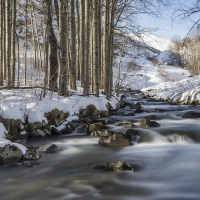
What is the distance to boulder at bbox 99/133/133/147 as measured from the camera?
5.77 metres

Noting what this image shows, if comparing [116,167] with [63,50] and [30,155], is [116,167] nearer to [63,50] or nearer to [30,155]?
[30,155]

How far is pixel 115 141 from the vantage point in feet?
19.0

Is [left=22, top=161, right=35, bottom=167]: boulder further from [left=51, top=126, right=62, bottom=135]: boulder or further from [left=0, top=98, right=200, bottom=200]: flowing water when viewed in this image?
[left=51, top=126, right=62, bottom=135]: boulder

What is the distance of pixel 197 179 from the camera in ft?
13.3

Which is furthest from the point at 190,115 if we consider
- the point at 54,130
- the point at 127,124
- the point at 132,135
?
the point at 54,130

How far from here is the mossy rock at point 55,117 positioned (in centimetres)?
698

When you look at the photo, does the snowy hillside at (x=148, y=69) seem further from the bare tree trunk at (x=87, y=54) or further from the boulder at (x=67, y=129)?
the boulder at (x=67, y=129)

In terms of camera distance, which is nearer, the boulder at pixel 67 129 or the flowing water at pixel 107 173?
the flowing water at pixel 107 173

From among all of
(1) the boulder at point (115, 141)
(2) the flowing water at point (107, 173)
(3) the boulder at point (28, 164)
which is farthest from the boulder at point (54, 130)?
(3) the boulder at point (28, 164)

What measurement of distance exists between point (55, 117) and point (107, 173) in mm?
3286

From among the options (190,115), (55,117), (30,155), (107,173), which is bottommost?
(107,173)

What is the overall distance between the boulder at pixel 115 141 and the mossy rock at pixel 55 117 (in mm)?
1698

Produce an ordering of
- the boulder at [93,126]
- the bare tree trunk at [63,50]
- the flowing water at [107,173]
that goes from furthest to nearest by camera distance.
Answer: the bare tree trunk at [63,50], the boulder at [93,126], the flowing water at [107,173]

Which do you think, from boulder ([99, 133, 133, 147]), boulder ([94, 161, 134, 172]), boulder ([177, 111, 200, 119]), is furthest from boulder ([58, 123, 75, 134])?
boulder ([177, 111, 200, 119])
